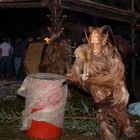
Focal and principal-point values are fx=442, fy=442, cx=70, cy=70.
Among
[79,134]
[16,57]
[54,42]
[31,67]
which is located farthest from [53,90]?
[16,57]

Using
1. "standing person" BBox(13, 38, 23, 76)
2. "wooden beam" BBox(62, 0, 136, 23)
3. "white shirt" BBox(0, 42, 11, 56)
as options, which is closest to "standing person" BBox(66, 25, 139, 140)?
"wooden beam" BBox(62, 0, 136, 23)

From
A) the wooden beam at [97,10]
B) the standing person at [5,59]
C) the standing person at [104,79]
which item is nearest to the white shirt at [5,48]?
the standing person at [5,59]

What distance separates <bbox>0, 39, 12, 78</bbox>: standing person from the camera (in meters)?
19.8

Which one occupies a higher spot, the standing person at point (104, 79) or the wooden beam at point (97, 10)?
the wooden beam at point (97, 10)

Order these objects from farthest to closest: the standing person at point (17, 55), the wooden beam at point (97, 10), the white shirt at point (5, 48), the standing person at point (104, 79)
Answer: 1. the standing person at point (17, 55)
2. the white shirt at point (5, 48)
3. the wooden beam at point (97, 10)
4. the standing person at point (104, 79)

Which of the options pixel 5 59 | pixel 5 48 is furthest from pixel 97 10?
pixel 5 59

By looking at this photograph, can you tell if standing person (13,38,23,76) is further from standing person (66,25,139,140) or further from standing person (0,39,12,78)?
standing person (66,25,139,140)

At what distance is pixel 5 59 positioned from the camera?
65.5ft

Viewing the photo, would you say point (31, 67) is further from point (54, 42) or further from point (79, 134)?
point (79, 134)

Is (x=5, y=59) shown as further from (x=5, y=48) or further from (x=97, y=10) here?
(x=97, y=10)

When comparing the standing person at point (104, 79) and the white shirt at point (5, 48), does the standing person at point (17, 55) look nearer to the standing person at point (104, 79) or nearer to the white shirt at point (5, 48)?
the white shirt at point (5, 48)

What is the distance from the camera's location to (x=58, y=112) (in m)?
8.62

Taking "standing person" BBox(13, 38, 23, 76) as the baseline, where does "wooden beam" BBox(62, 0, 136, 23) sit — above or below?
above

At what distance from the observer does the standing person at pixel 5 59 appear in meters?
19.8
